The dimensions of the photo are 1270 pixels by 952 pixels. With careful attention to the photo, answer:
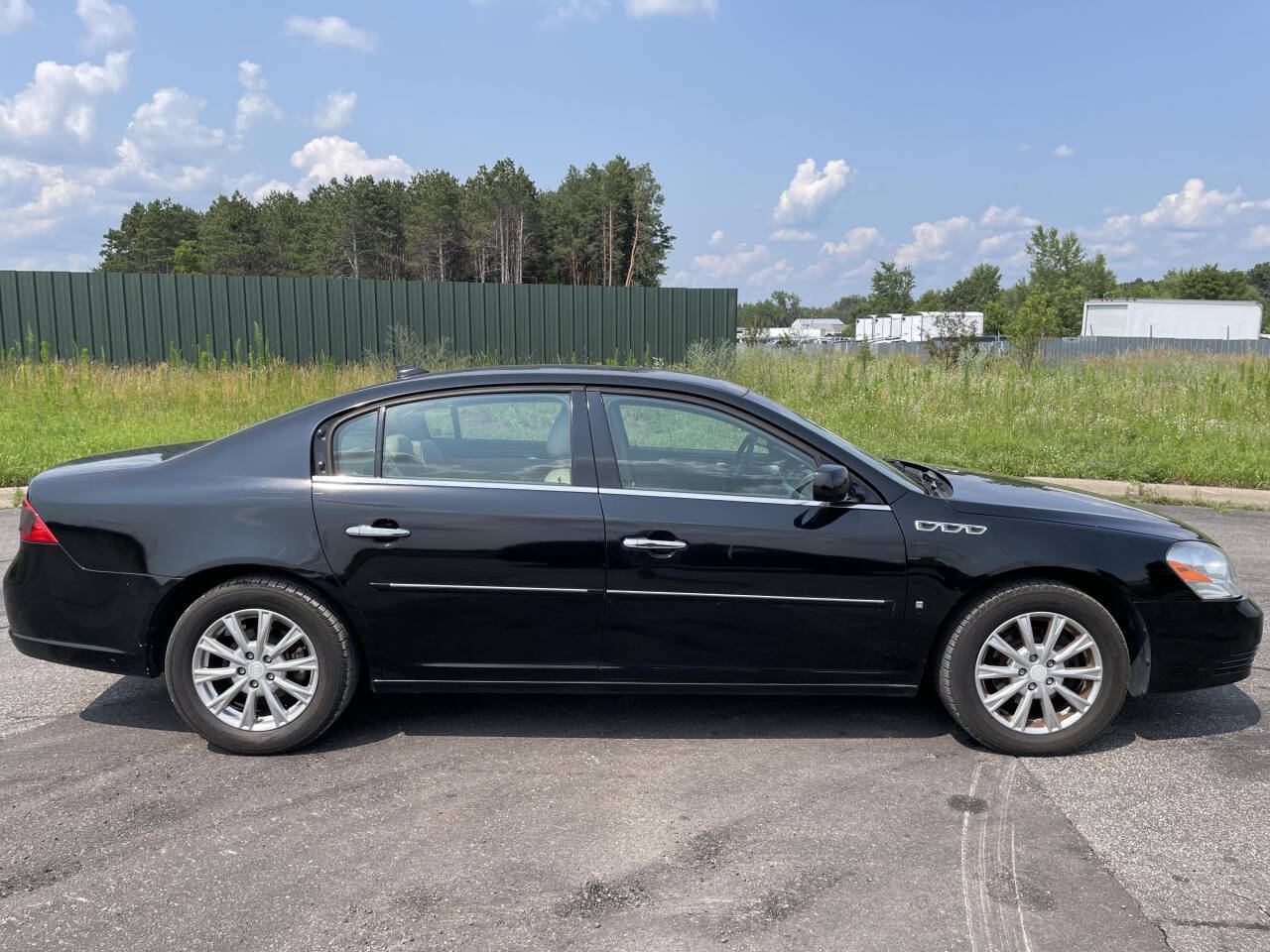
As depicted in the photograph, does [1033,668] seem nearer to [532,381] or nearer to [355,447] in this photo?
[532,381]

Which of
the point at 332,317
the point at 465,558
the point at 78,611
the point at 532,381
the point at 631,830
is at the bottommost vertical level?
the point at 631,830

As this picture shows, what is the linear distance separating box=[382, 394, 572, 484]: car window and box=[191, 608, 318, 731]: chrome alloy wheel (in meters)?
0.78

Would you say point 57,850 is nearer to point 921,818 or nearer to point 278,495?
point 278,495

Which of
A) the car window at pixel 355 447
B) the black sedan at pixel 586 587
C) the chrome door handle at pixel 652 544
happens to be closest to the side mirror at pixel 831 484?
the black sedan at pixel 586 587

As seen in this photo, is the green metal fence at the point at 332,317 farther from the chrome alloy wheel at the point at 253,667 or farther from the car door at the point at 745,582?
the chrome alloy wheel at the point at 253,667

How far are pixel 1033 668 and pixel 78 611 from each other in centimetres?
389

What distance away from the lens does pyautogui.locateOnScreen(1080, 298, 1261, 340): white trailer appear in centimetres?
4744

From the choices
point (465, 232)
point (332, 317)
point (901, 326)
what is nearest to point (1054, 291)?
point (901, 326)

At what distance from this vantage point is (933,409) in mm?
13984

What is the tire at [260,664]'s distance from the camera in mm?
3775

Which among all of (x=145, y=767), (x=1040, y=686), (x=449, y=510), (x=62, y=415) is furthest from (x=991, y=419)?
(x=62, y=415)

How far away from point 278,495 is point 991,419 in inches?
451

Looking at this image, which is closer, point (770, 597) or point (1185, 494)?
point (770, 597)

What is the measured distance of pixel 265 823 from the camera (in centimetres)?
330
